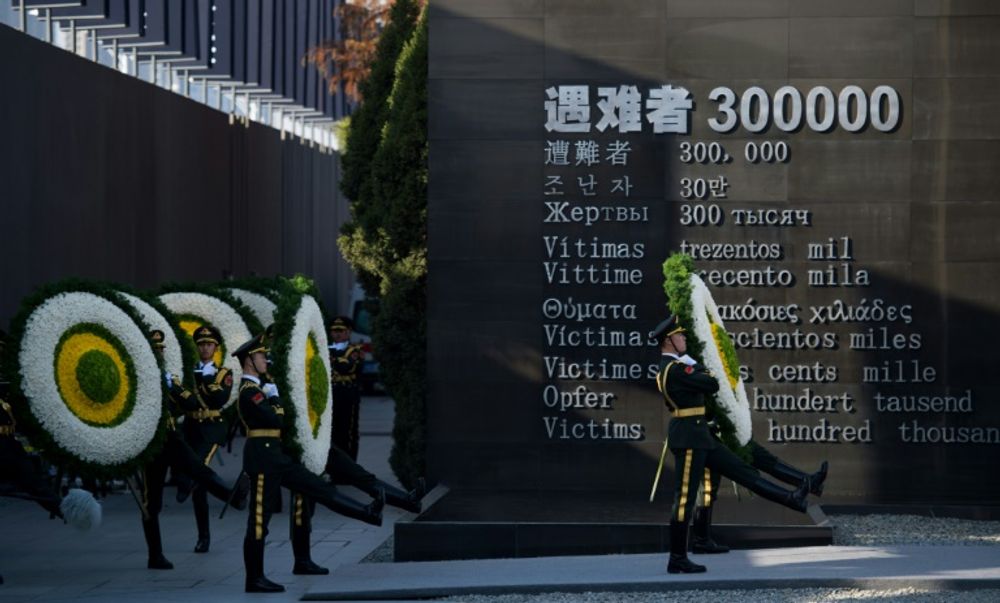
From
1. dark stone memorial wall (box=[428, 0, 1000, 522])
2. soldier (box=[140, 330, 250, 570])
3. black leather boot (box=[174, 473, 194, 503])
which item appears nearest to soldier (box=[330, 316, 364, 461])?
black leather boot (box=[174, 473, 194, 503])

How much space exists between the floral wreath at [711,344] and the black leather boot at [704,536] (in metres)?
0.65

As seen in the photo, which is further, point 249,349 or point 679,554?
point 679,554

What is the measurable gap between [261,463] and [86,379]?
163cm

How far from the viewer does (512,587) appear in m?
12.3

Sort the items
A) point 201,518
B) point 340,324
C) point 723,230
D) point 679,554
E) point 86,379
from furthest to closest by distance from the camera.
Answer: point 340,324 → point 723,230 → point 201,518 → point 86,379 → point 679,554

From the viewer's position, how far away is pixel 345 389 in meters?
19.9

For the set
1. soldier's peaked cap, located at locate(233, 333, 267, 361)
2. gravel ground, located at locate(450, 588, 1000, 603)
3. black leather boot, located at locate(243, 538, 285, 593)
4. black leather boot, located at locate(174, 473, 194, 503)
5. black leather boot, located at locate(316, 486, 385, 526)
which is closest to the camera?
gravel ground, located at locate(450, 588, 1000, 603)

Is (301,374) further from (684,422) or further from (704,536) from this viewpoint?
(704,536)

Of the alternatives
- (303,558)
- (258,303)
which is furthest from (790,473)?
(258,303)

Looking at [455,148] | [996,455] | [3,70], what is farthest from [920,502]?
[3,70]

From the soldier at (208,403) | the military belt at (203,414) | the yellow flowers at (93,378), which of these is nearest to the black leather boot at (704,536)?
the yellow flowers at (93,378)

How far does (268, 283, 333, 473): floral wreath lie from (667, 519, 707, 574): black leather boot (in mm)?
2563

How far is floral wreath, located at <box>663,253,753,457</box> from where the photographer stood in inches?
543

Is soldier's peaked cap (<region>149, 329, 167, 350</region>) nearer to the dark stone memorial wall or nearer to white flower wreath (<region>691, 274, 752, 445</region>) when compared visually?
the dark stone memorial wall
